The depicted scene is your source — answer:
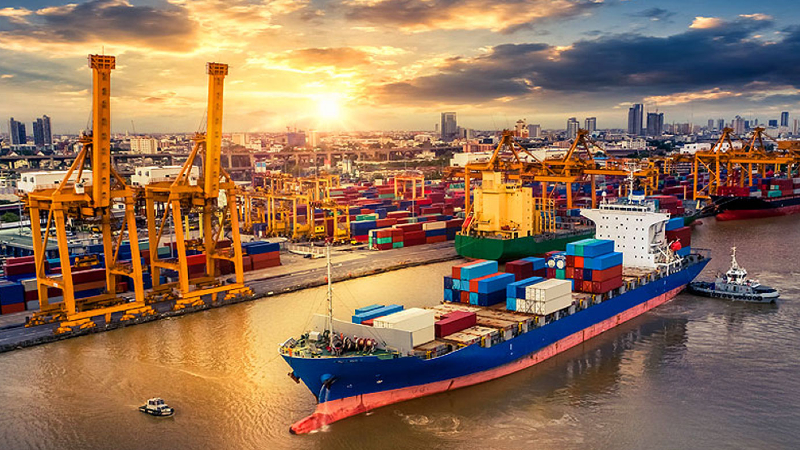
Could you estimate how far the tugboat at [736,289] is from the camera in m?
31.4

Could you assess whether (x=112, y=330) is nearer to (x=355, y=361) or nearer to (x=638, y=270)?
(x=355, y=361)

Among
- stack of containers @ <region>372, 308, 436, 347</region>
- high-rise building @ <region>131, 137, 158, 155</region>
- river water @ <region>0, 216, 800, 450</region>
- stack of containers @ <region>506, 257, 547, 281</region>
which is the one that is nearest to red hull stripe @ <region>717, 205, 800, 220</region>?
river water @ <region>0, 216, 800, 450</region>

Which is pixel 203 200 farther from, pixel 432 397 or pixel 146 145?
pixel 146 145

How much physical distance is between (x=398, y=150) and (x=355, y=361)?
161072mm

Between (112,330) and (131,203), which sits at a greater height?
(131,203)

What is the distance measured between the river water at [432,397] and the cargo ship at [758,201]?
3941cm

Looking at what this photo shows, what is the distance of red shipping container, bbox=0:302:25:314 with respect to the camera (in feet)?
98.2

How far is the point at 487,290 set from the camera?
2531 cm

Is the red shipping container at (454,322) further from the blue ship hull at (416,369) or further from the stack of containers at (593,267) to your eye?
the stack of containers at (593,267)

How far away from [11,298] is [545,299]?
83.9 feet

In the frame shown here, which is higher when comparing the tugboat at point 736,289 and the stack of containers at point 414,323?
the stack of containers at point 414,323

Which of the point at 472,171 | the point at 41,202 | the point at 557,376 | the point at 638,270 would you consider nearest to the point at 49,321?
the point at 41,202

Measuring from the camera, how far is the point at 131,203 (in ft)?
97.4

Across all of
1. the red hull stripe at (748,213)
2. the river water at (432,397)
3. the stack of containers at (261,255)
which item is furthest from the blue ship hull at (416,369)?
the red hull stripe at (748,213)
